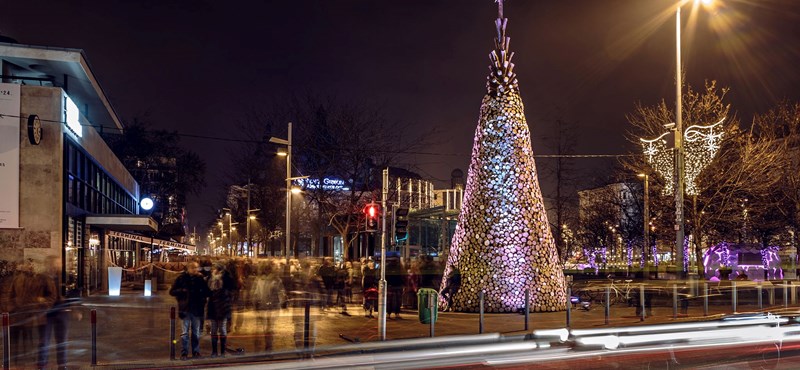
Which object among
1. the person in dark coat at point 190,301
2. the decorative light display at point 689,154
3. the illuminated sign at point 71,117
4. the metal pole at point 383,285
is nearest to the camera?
the person in dark coat at point 190,301

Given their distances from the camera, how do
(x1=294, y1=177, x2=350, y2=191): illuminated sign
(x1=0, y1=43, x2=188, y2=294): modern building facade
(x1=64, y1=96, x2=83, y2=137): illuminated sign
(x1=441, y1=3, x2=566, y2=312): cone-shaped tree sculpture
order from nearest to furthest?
(x1=441, y1=3, x2=566, y2=312): cone-shaped tree sculpture → (x1=0, y1=43, x2=188, y2=294): modern building facade → (x1=64, y1=96, x2=83, y2=137): illuminated sign → (x1=294, y1=177, x2=350, y2=191): illuminated sign

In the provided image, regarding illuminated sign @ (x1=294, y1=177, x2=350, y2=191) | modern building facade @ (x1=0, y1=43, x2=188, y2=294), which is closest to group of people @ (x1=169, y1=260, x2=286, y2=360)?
modern building facade @ (x1=0, y1=43, x2=188, y2=294)

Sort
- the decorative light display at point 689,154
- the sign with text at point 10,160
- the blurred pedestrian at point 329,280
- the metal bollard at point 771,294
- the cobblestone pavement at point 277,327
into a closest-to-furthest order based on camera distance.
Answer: the cobblestone pavement at point 277,327
the decorative light display at point 689,154
the sign with text at point 10,160
the metal bollard at point 771,294
the blurred pedestrian at point 329,280

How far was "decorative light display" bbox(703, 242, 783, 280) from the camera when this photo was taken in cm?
4131

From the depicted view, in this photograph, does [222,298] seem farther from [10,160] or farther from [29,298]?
[10,160]

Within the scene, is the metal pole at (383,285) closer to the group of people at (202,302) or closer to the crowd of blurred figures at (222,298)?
the crowd of blurred figures at (222,298)

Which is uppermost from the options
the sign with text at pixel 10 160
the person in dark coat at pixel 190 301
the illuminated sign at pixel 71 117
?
the illuminated sign at pixel 71 117

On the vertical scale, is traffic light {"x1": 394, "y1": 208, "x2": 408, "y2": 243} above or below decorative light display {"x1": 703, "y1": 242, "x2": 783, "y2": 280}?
above

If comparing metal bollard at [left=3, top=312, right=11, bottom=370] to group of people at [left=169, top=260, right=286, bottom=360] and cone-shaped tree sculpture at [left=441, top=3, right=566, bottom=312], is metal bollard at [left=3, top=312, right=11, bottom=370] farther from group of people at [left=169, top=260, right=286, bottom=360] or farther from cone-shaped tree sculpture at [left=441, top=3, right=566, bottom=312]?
cone-shaped tree sculpture at [left=441, top=3, right=566, bottom=312]

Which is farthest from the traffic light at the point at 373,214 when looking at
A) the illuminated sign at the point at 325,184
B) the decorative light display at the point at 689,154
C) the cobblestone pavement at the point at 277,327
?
the illuminated sign at the point at 325,184

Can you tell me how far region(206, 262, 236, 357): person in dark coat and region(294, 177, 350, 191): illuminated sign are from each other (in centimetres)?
2324

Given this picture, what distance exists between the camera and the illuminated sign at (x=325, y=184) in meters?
38.5

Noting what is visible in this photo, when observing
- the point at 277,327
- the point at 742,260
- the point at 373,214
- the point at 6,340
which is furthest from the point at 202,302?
the point at 742,260

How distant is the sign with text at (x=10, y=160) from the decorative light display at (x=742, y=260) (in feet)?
105
